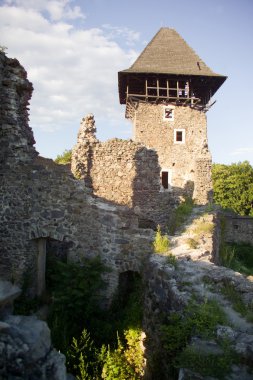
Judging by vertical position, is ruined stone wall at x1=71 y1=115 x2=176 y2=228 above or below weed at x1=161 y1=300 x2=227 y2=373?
above

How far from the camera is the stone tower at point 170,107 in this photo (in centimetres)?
2412

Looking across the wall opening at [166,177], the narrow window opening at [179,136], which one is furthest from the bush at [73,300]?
the narrow window opening at [179,136]

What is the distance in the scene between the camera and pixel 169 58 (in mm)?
25500

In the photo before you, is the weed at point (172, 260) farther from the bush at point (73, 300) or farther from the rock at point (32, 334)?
the rock at point (32, 334)

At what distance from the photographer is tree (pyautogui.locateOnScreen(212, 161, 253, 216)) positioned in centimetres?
3697

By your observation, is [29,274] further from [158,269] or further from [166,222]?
[166,222]

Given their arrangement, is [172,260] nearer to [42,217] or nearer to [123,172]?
[42,217]

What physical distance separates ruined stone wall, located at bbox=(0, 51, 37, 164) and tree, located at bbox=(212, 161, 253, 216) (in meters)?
32.4

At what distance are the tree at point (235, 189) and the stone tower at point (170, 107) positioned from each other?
1449 cm

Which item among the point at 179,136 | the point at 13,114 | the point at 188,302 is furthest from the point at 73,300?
the point at 179,136

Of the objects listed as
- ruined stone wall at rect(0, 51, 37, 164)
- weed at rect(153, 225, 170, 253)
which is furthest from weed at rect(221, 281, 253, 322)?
ruined stone wall at rect(0, 51, 37, 164)

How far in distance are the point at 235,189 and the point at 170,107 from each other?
16.6 m

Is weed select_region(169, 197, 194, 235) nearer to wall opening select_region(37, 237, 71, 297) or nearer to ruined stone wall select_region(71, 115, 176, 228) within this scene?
ruined stone wall select_region(71, 115, 176, 228)

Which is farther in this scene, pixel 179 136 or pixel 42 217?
pixel 179 136
